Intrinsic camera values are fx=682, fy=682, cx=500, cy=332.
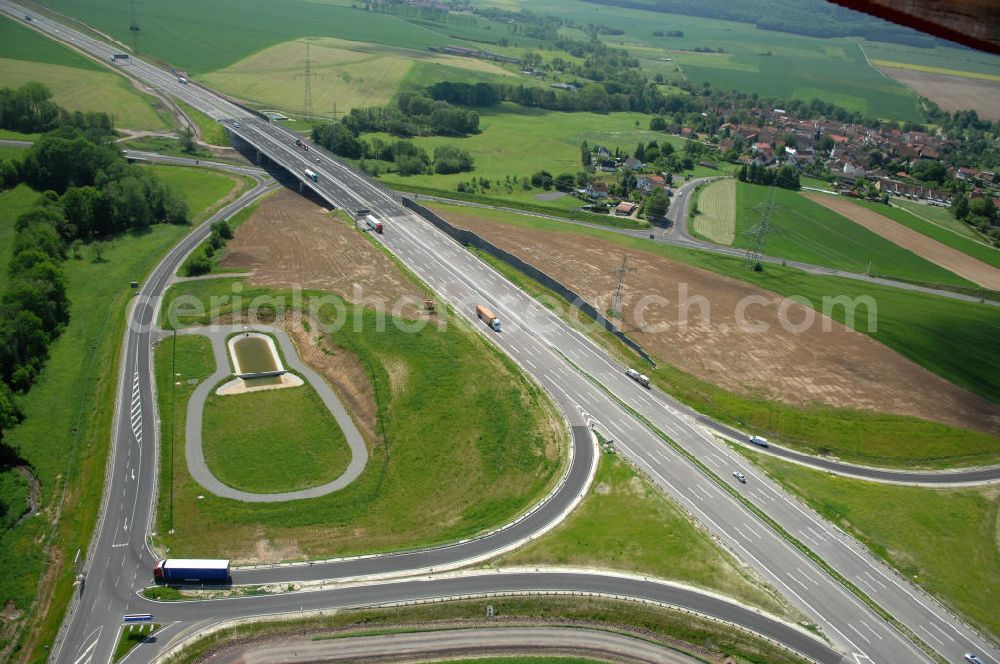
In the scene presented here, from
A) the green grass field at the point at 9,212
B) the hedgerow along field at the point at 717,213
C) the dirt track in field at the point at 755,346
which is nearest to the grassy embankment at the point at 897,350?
the dirt track in field at the point at 755,346

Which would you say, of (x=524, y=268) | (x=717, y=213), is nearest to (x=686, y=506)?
(x=524, y=268)

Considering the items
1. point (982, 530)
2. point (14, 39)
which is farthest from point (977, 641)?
point (14, 39)

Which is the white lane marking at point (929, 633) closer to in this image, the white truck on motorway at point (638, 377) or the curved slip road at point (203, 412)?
the white truck on motorway at point (638, 377)

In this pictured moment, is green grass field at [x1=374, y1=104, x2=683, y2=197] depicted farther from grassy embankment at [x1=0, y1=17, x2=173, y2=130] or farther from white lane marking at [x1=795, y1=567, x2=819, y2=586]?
white lane marking at [x1=795, y1=567, x2=819, y2=586]

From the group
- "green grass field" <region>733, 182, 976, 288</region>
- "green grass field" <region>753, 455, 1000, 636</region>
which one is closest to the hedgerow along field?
"green grass field" <region>733, 182, 976, 288</region>

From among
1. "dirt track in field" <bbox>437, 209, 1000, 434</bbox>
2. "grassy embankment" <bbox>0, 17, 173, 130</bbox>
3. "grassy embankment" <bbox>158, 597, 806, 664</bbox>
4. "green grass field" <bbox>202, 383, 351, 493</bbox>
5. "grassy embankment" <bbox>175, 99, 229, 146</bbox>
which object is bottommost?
"grassy embankment" <bbox>158, 597, 806, 664</bbox>

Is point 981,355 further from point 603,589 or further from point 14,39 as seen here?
point 14,39
